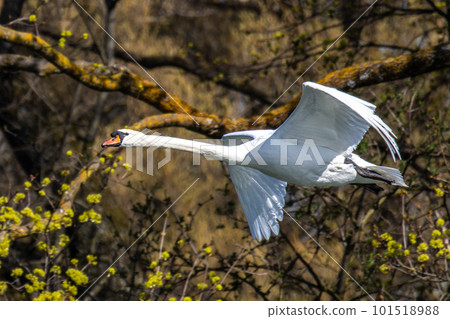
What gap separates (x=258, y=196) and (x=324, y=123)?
1.38m

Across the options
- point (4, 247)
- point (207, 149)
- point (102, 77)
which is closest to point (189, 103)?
point (102, 77)

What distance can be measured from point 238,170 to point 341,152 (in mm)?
1334

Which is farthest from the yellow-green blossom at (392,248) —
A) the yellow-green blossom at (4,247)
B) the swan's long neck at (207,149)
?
the yellow-green blossom at (4,247)

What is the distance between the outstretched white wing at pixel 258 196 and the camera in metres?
7.38

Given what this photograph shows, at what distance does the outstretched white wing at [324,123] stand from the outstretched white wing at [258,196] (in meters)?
0.75

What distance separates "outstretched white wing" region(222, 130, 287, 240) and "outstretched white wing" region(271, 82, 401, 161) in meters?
0.75

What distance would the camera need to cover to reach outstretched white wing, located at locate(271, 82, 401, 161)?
628cm

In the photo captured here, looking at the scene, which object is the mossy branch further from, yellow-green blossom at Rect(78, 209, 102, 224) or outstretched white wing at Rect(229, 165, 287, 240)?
yellow-green blossom at Rect(78, 209, 102, 224)

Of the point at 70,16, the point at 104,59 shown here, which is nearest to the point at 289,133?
the point at 104,59

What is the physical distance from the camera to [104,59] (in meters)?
10.3

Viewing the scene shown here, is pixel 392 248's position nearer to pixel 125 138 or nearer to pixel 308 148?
pixel 308 148

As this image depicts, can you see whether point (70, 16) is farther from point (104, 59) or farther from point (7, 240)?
point (7, 240)

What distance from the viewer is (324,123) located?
259 inches
